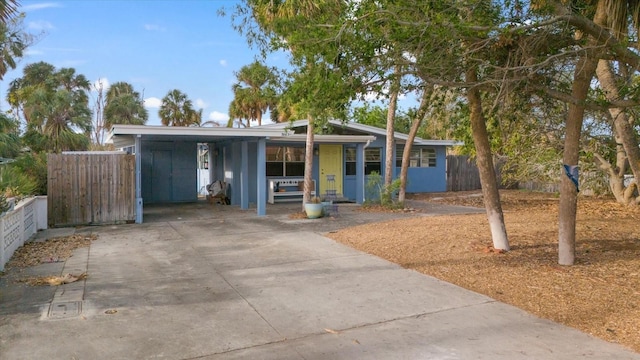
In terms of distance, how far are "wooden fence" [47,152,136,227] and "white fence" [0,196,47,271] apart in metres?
Answer: 0.36

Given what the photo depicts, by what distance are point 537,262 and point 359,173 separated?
10666 millimetres

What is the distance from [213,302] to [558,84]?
673 centimetres

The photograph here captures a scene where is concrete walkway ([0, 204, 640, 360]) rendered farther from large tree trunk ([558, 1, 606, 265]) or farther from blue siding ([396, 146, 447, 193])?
blue siding ([396, 146, 447, 193])

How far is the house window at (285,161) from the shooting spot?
17812 millimetres

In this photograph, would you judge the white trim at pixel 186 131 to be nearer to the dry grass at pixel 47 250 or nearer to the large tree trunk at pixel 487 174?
the dry grass at pixel 47 250

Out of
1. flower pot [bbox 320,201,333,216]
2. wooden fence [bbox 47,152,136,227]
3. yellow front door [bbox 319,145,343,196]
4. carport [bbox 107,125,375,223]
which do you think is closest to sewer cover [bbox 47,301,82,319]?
wooden fence [bbox 47,152,136,227]

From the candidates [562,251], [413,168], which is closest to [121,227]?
[562,251]

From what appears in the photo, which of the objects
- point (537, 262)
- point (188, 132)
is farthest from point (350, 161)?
point (537, 262)

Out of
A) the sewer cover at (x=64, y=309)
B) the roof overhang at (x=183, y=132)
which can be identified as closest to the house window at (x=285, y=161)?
the roof overhang at (x=183, y=132)

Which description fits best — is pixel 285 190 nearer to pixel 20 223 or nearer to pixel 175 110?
pixel 20 223

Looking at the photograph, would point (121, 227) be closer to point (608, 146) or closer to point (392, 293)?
point (392, 293)

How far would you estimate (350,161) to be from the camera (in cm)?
1942

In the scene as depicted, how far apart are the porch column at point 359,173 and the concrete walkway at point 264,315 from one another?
31.3 ft

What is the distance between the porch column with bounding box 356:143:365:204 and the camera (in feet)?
57.6
